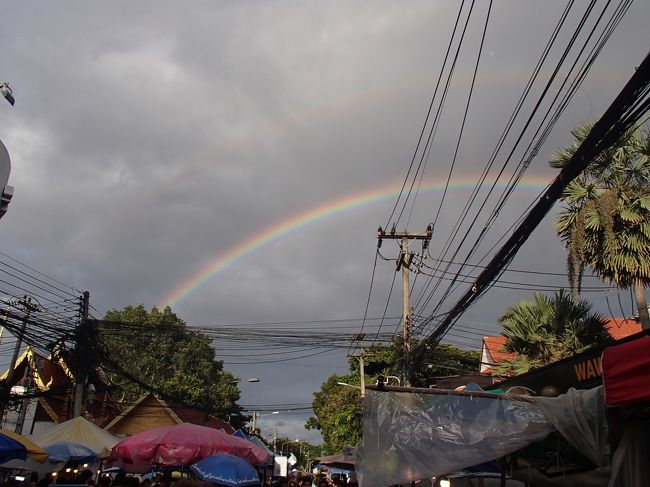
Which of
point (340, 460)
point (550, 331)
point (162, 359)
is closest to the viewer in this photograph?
point (550, 331)

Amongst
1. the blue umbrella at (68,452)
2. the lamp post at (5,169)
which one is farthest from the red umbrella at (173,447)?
the lamp post at (5,169)

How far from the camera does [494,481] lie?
11.6 m

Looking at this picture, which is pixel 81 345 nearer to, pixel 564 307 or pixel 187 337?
pixel 564 307

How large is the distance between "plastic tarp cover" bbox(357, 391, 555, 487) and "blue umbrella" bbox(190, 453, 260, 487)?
4571 mm

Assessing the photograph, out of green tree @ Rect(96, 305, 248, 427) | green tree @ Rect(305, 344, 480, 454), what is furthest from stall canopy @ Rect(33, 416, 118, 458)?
green tree @ Rect(96, 305, 248, 427)

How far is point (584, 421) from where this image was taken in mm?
4930

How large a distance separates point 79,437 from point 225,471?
423 centimetres

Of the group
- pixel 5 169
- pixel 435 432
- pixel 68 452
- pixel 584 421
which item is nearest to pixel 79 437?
pixel 68 452

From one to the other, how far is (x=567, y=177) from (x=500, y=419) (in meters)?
3.29

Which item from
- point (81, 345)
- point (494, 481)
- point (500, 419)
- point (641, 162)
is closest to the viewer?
point (500, 419)

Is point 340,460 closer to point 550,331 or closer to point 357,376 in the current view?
point 550,331

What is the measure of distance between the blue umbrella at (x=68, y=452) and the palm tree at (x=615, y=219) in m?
10.9

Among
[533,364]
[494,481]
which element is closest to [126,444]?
[494,481]

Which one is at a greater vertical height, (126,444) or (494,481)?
(126,444)
